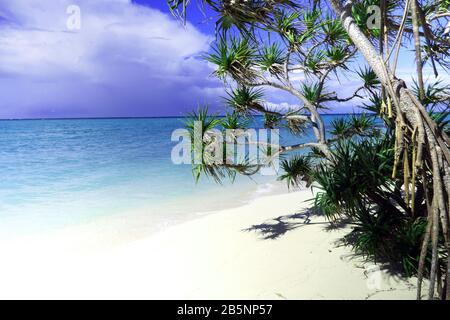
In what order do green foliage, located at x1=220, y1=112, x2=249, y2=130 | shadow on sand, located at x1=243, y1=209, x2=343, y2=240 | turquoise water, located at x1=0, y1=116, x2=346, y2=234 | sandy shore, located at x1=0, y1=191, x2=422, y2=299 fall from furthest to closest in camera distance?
turquoise water, located at x1=0, y1=116, x2=346, y2=234, shadow on sand, located at x1=243, y1=209, x2=343, y2=240, green foliage, located at x1=220, y1=112, x2=249, y2=130, sandy shore, located at x1=0, y1=191, x2=422, y2=299

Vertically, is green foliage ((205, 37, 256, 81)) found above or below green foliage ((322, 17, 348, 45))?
below

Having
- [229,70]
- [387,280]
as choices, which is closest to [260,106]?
[229,70]

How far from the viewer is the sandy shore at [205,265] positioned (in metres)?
3.03

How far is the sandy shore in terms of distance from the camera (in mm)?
3033

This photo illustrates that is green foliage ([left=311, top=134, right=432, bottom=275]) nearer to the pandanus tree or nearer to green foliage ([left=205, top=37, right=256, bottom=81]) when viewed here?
the pandanus tree

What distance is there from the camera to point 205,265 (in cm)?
385

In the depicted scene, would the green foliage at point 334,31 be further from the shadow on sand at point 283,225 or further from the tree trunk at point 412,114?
the shadow on sand at point 283,225

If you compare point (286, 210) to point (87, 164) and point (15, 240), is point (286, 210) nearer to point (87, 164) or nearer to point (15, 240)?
point (15, 240)

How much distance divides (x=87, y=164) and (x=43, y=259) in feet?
38.1

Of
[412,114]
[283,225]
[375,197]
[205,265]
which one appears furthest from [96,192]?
[412,114]

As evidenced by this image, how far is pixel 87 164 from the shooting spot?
608 inches

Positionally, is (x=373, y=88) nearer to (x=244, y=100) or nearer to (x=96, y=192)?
(x=244, y=100)

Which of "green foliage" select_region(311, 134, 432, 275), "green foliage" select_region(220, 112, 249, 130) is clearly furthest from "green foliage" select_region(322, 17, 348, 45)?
"green foliage" select_region(311, 134, 432, 275)

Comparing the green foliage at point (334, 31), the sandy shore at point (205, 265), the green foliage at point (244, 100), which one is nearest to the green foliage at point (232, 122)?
the green foliage at point (244, 100)
